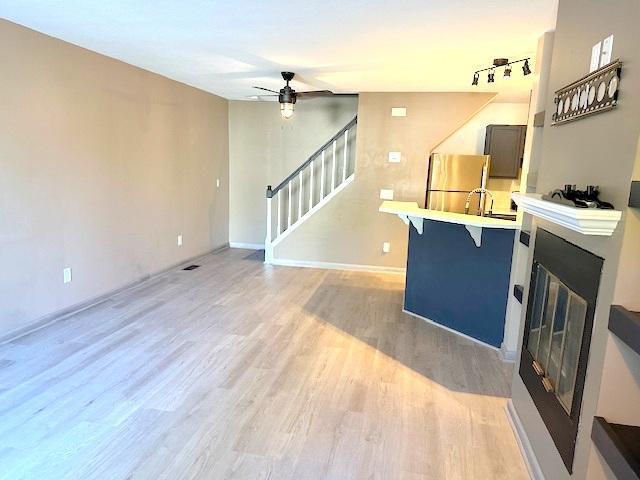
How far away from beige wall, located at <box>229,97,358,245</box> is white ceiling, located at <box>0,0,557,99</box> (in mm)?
1759

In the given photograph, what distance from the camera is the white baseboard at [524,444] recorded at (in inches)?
76.4

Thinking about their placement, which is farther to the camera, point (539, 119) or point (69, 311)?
point (69, 311)

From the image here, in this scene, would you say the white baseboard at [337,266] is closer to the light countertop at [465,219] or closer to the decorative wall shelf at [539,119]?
the light countertop at [465,219]

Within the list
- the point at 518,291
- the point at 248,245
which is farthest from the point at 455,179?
the point at 248,245

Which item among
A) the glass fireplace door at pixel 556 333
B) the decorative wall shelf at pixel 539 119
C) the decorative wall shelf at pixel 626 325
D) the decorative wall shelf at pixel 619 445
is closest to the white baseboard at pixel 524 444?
the glass fireplace door at pixel 556 333

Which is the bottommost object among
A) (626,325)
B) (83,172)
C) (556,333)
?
(556,333)

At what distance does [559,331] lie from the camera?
6.01 feet

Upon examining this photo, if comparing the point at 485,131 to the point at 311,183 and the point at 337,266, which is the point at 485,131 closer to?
the point at 311,183

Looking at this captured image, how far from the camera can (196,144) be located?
584 centimetres

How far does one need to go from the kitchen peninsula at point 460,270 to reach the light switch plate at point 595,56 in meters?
1.62

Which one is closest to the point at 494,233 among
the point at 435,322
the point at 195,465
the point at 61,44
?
the point at 435,322

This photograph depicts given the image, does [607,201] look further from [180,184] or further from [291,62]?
[180,184]

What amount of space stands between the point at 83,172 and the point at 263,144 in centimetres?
326

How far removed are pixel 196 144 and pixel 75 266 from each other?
259cm
